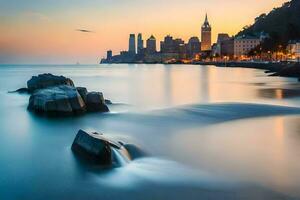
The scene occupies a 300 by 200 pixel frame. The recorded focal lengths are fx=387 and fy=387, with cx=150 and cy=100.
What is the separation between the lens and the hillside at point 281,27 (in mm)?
127875

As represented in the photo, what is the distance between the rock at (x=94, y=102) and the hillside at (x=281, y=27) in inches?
4432

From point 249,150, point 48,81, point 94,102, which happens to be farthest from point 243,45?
point 249,150

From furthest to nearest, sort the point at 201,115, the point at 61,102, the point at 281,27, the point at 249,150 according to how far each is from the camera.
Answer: the point at 281,27, the point at 201,115, the point at 61,102, the point at 249,150

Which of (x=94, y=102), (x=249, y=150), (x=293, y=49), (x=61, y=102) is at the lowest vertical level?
(x=249, y=150)

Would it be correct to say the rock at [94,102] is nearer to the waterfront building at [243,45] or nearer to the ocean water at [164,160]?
the ocean water at [164,160]

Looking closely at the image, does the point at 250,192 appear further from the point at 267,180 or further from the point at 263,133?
the point at 263,133

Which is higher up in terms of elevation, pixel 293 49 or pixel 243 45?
pixel 243 45

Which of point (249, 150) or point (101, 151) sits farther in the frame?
point (249, 150)

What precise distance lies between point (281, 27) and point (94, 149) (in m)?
165

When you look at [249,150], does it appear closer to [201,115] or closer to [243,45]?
[201,115]

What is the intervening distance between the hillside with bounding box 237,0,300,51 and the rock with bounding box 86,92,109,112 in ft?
369

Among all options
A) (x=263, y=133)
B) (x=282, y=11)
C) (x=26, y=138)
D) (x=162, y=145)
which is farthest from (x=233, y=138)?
(x=282, y=11)

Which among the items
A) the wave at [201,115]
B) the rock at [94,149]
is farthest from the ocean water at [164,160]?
the rock at [94,149]

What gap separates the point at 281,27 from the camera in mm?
163000
